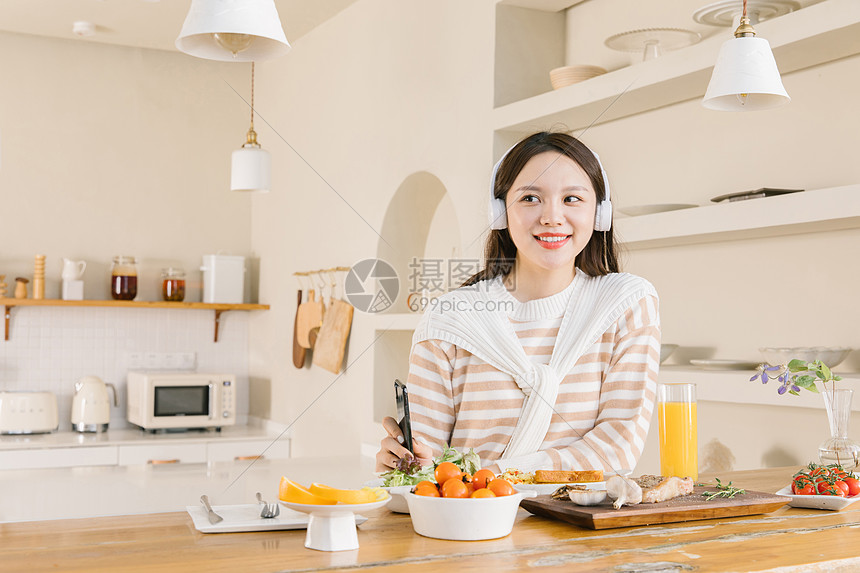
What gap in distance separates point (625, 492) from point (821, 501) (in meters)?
0.34

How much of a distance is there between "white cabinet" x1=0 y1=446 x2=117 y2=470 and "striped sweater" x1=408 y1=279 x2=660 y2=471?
2.71 meters

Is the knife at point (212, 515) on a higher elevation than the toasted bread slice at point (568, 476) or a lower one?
lower

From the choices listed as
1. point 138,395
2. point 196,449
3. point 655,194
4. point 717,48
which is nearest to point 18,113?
point 138,395

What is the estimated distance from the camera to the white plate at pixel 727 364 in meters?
2.14

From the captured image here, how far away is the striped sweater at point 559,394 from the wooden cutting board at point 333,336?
2.10 meters

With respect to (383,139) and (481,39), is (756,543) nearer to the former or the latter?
(481,39)

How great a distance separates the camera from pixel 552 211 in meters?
1.49

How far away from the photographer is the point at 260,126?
4668 mm

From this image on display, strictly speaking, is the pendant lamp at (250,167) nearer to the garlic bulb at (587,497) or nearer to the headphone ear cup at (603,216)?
the headphone ear cup at (603,216)

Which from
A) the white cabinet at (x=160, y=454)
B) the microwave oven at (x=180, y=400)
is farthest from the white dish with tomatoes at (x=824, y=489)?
the microwave oven at (x=180, y=400)

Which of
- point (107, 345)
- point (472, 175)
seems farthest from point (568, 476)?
point (107, 345)

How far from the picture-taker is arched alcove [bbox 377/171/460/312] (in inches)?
136

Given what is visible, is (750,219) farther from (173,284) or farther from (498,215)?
(173,284)

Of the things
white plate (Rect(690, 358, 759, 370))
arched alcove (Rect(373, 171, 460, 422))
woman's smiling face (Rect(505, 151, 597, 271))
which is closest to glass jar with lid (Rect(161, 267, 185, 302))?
arched alcove (Rect(373, 171, 460, 422))
